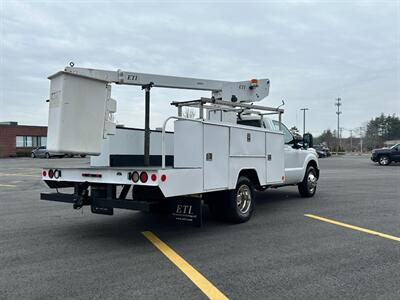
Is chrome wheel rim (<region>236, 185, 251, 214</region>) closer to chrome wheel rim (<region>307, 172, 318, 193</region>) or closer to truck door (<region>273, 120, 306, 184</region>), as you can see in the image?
truck door (<region>273, 120, 306, 184</region>)

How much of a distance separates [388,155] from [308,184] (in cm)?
2289

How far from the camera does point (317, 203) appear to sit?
10305mm

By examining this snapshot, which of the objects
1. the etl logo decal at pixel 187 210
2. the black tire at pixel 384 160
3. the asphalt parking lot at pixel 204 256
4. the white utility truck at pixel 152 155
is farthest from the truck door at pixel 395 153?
the etl logo decal at pixel 187 210

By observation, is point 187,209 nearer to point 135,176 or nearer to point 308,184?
point 135,176

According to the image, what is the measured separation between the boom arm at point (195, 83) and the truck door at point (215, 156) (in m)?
1.81

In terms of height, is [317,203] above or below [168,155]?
below

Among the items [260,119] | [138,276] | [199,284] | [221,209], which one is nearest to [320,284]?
[199,284]

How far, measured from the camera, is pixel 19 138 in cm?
5672

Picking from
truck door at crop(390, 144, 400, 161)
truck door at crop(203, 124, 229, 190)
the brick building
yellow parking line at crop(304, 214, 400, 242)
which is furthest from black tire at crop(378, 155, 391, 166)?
the brick building

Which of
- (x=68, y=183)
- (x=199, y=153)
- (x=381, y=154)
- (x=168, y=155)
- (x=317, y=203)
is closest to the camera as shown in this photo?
(x=199, y=153)

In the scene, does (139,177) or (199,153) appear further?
(199,153)

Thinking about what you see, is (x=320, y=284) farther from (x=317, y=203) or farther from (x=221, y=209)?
(x=317, y=203)

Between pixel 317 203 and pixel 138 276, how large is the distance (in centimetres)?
677

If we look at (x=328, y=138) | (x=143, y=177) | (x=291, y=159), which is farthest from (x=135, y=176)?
(x=328, y=138)
